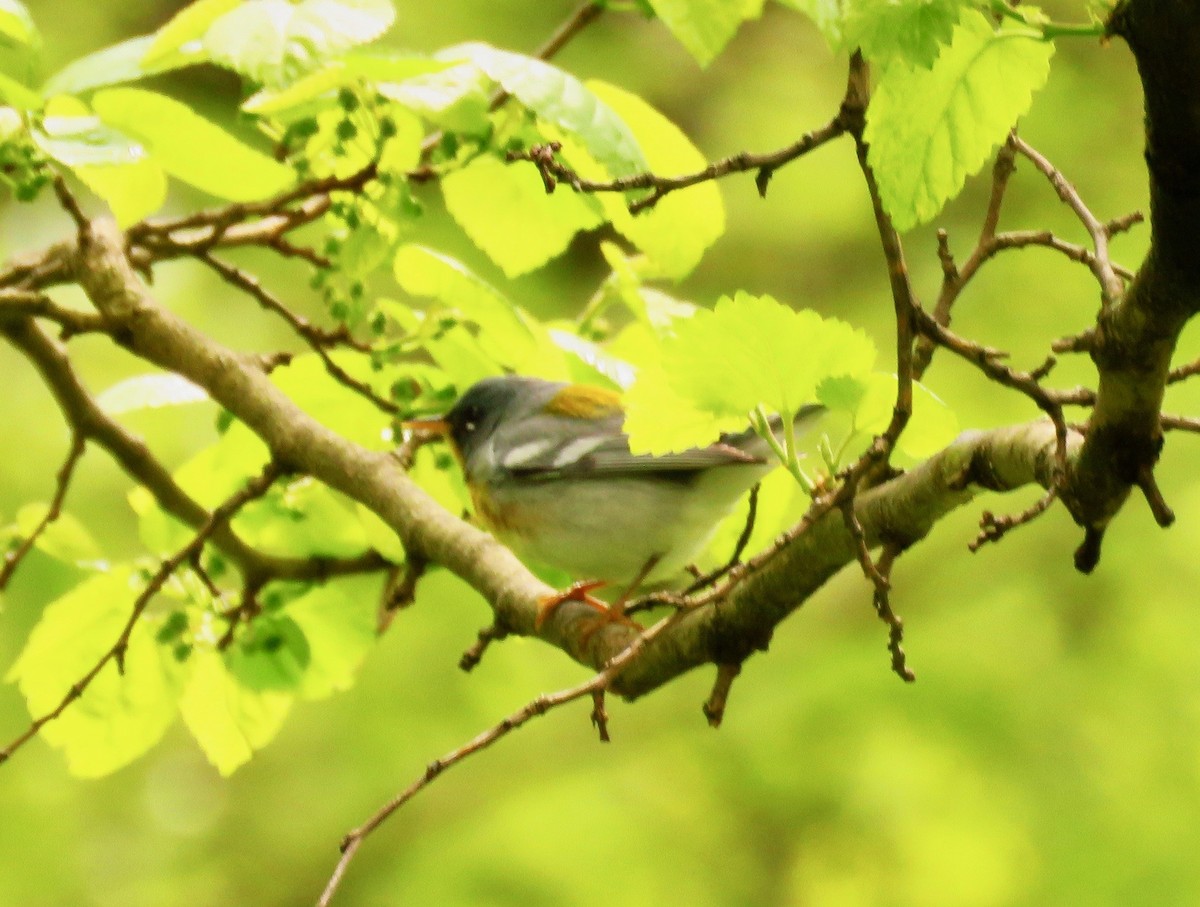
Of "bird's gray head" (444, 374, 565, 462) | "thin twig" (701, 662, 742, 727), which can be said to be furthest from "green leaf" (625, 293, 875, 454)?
"bird's gray head" (444, 374, 565, 462)

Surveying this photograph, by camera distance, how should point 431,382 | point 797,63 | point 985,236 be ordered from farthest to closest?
point 797,63, point 431,382, point 985,236

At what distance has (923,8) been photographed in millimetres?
1008

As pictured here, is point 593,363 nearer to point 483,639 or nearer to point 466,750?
point 483,639

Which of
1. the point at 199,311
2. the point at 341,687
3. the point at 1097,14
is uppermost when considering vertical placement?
the point at 1097,14

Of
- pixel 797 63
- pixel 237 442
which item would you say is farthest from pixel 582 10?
pixel 797 63

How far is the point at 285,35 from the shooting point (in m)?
1.50

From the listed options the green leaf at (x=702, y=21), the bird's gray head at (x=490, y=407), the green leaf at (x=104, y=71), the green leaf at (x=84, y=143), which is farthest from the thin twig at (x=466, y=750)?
the bird's gray head at (x=490, y=407)

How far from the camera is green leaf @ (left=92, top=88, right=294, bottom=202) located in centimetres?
162

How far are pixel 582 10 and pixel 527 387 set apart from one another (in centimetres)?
119

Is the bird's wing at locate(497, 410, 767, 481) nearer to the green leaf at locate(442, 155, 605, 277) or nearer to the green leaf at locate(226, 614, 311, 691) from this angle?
the green leaf at locate(442, 155, 605, 277)

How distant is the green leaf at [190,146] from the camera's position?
5.30 ft

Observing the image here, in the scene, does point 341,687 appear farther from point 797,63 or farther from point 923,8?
point 797,63

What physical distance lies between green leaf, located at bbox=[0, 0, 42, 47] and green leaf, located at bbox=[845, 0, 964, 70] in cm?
101

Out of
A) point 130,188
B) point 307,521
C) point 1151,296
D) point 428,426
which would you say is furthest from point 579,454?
point 1151,296
